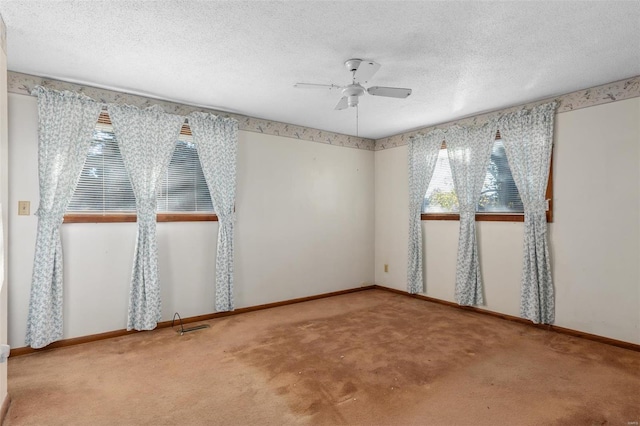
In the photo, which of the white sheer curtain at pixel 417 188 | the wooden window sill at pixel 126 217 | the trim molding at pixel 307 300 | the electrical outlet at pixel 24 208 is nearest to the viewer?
the electrical outlet at pixel 24 208

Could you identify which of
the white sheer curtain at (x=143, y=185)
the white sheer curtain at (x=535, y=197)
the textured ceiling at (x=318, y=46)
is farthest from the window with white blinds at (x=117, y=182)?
the white sheer curtain at (x=535, y=197)

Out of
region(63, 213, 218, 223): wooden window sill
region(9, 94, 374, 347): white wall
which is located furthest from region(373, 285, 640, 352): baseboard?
region(63, 213, 218, 223): wooden window sill

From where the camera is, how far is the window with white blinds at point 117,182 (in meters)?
3.32

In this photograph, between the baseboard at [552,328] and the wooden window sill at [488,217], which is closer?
the baseboard at [552,328]

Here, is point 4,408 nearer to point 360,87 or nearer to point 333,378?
point 333,378

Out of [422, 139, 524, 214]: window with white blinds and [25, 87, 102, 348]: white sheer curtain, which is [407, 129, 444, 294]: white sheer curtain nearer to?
[422, 139, 524, 214]: window with white blinds

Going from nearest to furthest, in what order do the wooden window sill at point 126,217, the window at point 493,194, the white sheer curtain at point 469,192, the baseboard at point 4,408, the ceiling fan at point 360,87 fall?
the baseboard at point 4,408
the ceiling fan at point 360,87
the wooden window sill at point 126,217
the window at point 493,194
the white sheer curtain at point 469,192

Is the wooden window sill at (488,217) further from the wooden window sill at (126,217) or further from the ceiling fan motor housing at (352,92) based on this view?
the wooden window sill at (126,217)

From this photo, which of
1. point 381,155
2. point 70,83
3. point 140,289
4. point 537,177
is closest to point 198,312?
point 140,289

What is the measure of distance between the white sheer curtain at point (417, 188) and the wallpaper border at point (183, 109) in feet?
3.09

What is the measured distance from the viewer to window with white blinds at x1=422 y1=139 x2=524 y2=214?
158 inches

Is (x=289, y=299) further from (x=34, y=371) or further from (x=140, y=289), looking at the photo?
(x=34, y=371)

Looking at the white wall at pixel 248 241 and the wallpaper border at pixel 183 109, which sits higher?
the wallpaper border at pixel 183 109

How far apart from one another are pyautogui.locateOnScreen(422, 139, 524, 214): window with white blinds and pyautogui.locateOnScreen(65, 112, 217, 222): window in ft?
10.4
